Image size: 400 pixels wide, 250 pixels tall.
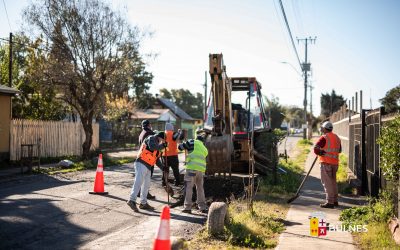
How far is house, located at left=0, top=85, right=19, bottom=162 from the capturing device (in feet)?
60.2

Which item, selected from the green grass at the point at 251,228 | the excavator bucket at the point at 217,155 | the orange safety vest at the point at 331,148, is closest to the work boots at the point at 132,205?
the green grass at the point at 251,228

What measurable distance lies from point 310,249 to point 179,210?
12.7 ft

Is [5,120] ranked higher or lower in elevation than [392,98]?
lower

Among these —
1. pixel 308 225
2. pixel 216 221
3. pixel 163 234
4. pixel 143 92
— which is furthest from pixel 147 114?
pixel 163 234

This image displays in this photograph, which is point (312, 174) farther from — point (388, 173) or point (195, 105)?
point (195, 105)

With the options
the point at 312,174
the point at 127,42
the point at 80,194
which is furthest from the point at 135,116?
the point at 80,194

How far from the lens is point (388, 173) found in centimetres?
670

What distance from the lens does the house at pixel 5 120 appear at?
18.4 m

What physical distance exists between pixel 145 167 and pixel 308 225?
144 inches

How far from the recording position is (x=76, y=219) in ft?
27.1

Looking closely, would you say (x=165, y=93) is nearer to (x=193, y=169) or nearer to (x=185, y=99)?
(x=185, y=99)

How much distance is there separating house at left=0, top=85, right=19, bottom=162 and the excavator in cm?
955

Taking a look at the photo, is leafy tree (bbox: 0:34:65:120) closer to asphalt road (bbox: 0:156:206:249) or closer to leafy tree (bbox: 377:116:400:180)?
asphalt road (bbox: 0:156:206:249)

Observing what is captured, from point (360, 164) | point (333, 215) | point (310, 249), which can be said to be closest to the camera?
point (310, 249)
